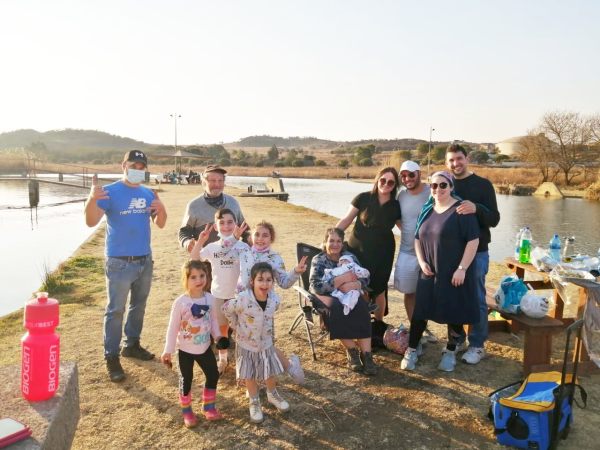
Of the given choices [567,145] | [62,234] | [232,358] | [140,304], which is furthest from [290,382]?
[567,145]

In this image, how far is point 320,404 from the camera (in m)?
3.48

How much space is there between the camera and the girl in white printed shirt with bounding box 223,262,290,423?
331 cm

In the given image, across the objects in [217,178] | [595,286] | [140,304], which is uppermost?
[217,178]

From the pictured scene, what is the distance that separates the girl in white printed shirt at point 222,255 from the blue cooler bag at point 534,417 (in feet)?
6.94

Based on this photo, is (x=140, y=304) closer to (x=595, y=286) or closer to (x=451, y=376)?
(x=451, y=376)

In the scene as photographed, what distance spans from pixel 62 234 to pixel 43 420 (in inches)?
515

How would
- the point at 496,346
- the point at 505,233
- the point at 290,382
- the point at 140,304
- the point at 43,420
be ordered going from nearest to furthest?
the point at 43,420 < the point at 290,382 < the point at 140,304 < the point at 496,346 < the point at 505,233

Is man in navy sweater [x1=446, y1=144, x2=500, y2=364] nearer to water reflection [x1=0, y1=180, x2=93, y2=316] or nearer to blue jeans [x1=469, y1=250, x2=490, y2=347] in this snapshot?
blue jeans [x1=469, y1=250, x2=490, y2=347]

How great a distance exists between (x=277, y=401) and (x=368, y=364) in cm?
94

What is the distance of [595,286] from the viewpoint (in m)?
3.29

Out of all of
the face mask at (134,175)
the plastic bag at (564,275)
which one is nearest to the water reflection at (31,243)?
the face mask at (134,175)

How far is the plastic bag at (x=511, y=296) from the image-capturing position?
4.08 metres

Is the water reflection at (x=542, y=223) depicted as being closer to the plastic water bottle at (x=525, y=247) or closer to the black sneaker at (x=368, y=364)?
the plastic water bottle at (x=525, y=247)

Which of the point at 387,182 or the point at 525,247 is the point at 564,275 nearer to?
the point at 525,247
